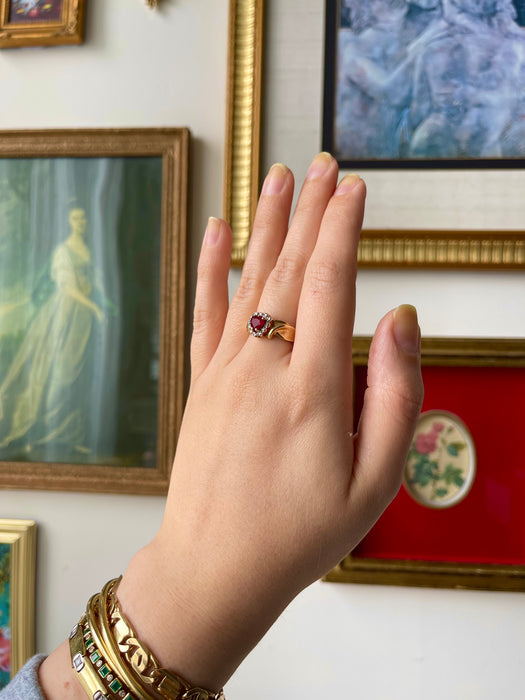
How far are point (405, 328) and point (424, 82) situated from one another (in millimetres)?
566

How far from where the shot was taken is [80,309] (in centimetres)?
89

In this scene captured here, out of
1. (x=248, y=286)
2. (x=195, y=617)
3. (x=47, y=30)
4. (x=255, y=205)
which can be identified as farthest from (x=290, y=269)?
(x=47, y=30)

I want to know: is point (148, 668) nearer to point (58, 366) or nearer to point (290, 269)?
point (290, 269)

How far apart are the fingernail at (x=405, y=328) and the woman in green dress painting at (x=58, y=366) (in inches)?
23.5

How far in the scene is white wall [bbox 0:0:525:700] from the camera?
82 cm

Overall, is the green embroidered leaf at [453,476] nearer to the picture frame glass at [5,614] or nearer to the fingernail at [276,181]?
the fingernail at [276,181]

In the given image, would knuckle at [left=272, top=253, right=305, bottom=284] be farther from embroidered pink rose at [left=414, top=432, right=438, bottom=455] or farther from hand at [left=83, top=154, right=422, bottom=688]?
embroidered pink rose at [left=414, top=432, right=438, bottom=455]

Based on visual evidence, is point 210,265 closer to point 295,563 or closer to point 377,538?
point 295,563

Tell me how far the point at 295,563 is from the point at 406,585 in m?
0.53

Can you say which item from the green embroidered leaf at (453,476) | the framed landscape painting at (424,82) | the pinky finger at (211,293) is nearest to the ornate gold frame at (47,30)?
the framed landscape painting at (424,82)

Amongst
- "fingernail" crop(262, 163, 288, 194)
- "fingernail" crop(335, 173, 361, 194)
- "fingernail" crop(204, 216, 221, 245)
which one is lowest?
"fingernail" crop(204, 216, 221, 245)

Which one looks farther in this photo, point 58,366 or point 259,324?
point 58,366

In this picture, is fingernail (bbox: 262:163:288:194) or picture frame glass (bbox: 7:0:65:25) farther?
picture frame glass (bbox: 7:0:65:25)

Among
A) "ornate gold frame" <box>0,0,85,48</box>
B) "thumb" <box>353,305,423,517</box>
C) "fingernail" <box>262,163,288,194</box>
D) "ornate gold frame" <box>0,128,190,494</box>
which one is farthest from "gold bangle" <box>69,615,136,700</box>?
"ornate gold frame" <box>0,0,85,48</box>
